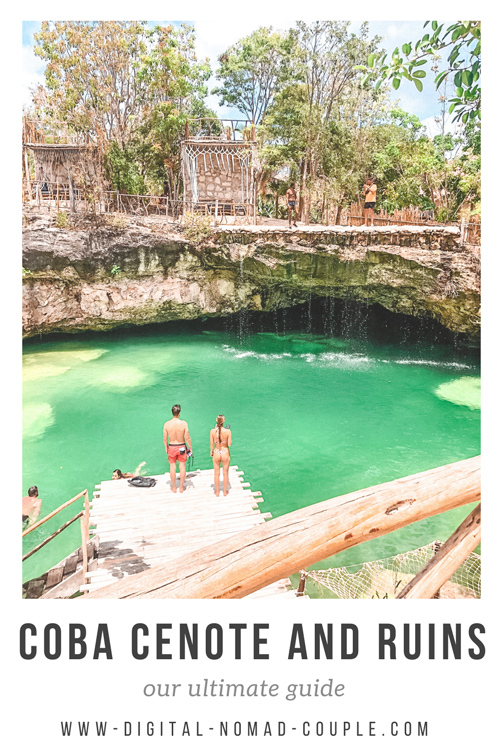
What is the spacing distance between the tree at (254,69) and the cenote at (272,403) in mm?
8397

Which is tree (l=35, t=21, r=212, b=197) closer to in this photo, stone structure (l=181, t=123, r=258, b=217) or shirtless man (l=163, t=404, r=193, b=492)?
stone structure (l=181, t=123, r=258, b=217)

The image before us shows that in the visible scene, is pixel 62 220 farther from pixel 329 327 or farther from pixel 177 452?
pixel 177 452

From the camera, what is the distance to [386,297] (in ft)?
54.5

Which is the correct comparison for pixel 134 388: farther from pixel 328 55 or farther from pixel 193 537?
pixel 328 55

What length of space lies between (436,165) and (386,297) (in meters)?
4.53

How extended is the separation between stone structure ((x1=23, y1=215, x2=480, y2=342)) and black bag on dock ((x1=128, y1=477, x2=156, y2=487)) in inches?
397

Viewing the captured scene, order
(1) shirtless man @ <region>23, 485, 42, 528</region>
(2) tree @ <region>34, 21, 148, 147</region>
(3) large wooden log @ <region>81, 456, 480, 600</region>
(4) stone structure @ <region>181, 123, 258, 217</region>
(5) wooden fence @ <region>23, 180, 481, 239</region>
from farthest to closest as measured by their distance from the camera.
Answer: (4) stone structure @ <region>181, 123, 258, 217</region> → (2) tree @ <region>34, 21, 148, 147</region> → (5) wooden fence @ <region>23, 180, 481, 239</region> → (1) shirtless man @ <region>23, 485, 42, 528</region> → (3) large wooden log @ <region>81, 456, 480, 600</region>

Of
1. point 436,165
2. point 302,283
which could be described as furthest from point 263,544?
point 436,165

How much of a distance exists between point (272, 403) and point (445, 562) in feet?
30.9

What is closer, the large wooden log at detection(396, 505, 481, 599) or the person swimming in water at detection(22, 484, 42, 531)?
the large wooden log at detection(396, 505, 481, 599)

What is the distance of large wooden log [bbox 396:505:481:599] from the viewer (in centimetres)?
231

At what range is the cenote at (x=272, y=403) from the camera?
8531 millimetres

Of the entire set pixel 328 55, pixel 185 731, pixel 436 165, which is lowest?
pixel 185 731

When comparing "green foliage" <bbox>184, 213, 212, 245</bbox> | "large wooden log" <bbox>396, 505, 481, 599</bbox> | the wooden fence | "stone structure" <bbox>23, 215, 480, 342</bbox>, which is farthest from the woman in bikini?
the wooden fence
